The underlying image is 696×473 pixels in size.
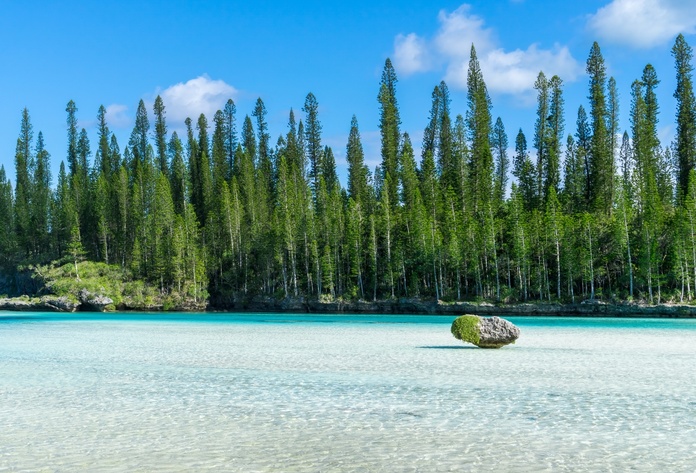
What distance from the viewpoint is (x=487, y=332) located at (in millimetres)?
A: 19922

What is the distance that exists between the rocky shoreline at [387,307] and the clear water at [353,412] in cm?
3454

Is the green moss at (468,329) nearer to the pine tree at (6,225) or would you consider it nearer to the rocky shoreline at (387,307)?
the rocky shoreline at (387,307)

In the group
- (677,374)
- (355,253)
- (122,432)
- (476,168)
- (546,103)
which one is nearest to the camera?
(122,432)

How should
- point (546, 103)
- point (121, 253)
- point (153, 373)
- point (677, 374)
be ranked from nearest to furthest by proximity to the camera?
point (677, 374) → point (153, 373) → point (546, 103) → point (121, 253)

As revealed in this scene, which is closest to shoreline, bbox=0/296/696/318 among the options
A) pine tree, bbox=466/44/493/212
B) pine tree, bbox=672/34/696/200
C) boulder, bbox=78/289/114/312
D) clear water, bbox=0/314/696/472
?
boulder, bbox=78/289/114/312

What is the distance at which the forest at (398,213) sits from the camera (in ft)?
197

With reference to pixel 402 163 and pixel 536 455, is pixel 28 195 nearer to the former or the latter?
pixel 402 163

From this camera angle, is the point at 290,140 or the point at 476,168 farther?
the point at 290,140

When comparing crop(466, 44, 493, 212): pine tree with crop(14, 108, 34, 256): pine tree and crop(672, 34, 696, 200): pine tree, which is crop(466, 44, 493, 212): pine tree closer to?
crop(672, 34, 696, 200): pine tree

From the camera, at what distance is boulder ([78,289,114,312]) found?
69.8 meters

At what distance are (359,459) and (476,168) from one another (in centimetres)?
7175

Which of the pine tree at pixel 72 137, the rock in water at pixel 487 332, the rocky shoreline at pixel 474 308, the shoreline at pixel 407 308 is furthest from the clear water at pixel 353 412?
the pine tree at pixel 72 137

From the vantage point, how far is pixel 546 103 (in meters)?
81.6

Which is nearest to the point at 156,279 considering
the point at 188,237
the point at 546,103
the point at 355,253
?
the point at 188,237
